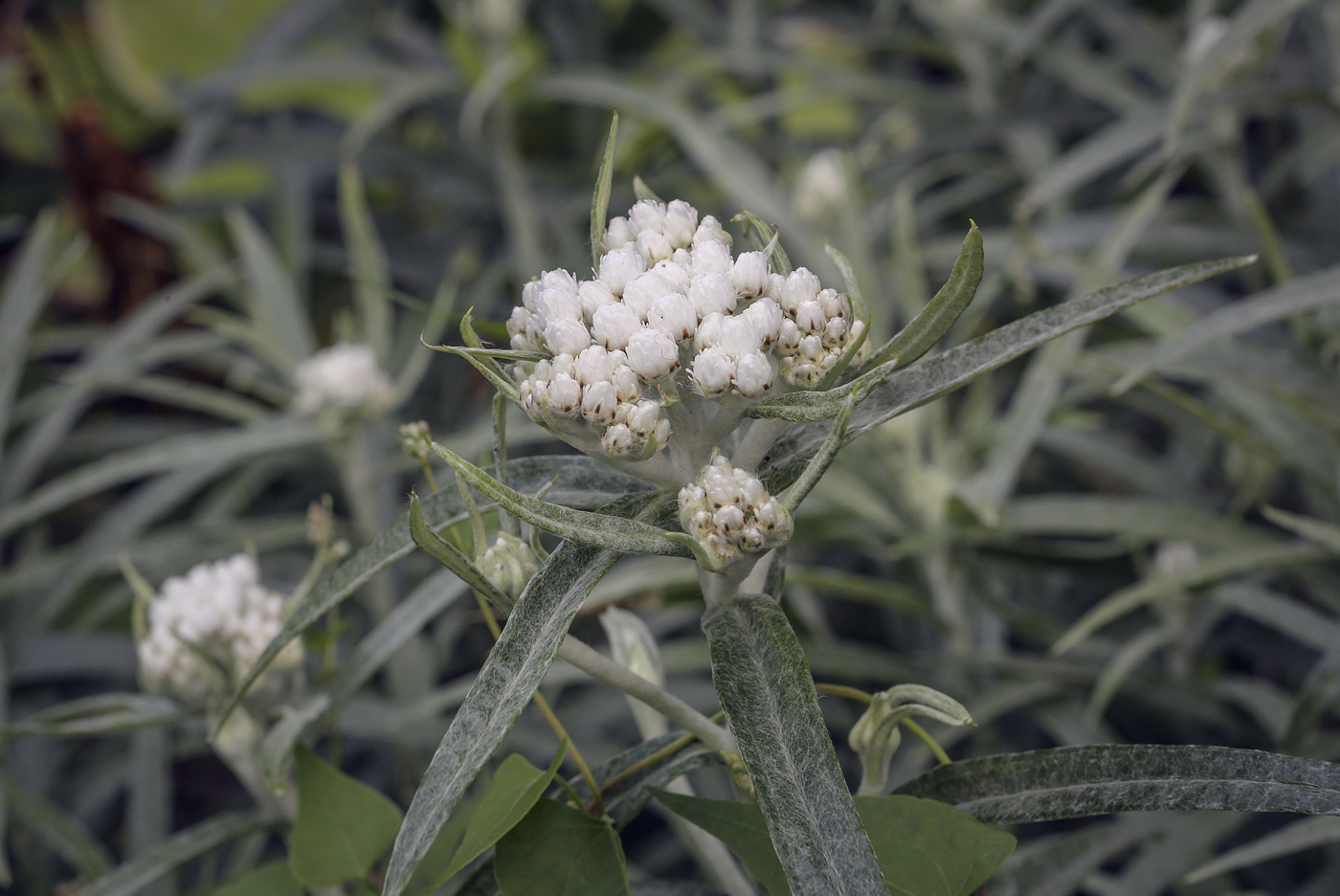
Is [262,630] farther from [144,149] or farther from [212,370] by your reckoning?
[144,149]

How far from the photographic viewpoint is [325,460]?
1.33 metres

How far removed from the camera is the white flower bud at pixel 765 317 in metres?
0.43

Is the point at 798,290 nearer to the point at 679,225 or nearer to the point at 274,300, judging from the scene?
the point at 679,225

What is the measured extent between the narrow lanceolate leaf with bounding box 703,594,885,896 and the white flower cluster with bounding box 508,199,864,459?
0.11 m

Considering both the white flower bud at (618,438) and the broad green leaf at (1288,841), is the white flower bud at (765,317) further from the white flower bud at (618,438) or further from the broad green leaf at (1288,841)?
the broad green leaf at (1288,841)

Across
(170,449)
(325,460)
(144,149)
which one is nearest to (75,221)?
(144,149)

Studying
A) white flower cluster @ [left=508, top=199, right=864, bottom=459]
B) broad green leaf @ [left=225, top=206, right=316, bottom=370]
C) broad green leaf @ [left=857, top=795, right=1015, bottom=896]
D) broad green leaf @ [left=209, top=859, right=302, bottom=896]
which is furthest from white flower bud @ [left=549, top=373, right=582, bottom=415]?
broad green leaf @ [left=225, top=206, right=316, bottom=370]

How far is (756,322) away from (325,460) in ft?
3.43

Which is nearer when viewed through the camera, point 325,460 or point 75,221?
point 325,460

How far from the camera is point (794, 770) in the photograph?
39 cm

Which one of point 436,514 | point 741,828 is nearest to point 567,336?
point 436,514

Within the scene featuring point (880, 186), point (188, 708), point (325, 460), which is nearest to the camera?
point (188, 708)

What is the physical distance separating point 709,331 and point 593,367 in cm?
5

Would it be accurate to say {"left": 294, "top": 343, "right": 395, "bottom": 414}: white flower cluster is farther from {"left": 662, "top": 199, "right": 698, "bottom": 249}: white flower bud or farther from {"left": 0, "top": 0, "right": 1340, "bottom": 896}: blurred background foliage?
{"left": 662, "top": 199, "right": 698, "bottom": 249}: white flower bud
